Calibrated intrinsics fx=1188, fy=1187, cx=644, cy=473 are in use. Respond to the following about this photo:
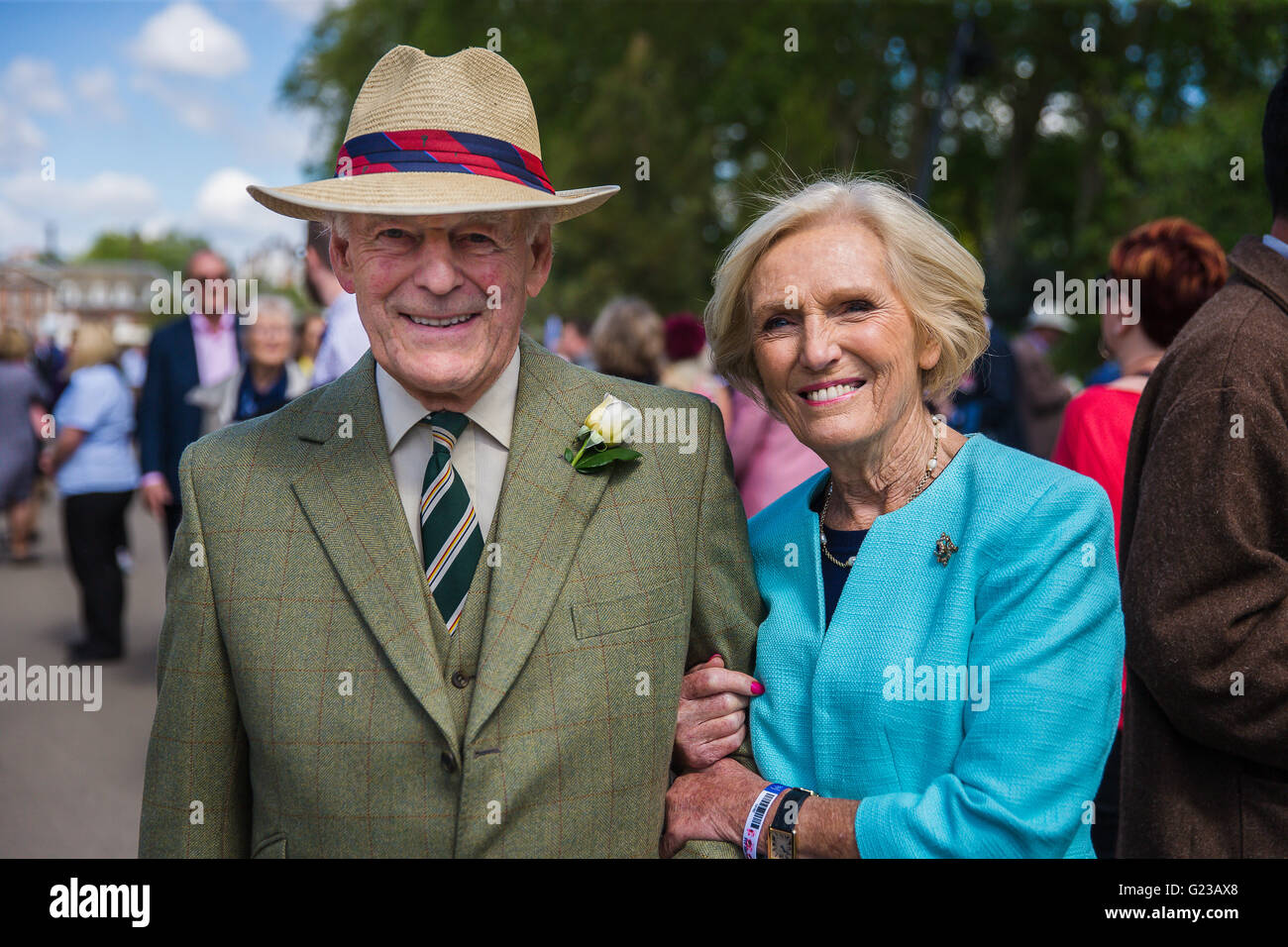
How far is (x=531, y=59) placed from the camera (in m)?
29.3

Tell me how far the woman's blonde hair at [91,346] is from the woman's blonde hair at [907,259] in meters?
7.44

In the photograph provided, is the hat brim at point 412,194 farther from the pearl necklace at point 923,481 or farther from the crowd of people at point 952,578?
the pearl necklace at point 923,481

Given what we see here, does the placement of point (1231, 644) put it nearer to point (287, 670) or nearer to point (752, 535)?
point (752, 535)

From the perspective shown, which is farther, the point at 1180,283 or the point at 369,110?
the point at 1180,283

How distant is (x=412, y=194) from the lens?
6.82ft

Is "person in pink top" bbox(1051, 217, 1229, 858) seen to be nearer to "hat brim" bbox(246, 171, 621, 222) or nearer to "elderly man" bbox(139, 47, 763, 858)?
"elderly man" bbox(139, 47, 763, 858)

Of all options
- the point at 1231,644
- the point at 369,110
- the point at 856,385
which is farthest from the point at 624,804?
the point at 369,110

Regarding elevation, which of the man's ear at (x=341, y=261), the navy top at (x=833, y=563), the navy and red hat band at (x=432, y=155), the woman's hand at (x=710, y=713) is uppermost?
the navy and red hat band at (x=432, y=155)

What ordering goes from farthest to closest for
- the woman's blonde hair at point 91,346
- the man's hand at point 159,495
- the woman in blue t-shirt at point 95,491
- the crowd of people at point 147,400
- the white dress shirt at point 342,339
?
the woman's blonde hair at point 91,346 → the woman in blue t-shirt at point 95,491 → the man's hand at point 159,495 → the crowd of people at point 147,400 → the white dress shirt at point 342,339

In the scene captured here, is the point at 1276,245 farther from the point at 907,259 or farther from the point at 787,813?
the point at 787,813

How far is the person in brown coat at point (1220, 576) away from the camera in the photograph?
235 centimetres

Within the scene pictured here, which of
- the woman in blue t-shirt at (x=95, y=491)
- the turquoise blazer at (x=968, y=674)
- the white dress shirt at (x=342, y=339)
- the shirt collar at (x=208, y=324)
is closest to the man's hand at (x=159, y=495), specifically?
the shirt collar at (x=208, y=324)

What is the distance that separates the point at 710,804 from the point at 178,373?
5.53 metres

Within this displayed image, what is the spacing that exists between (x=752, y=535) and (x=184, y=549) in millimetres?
1160
